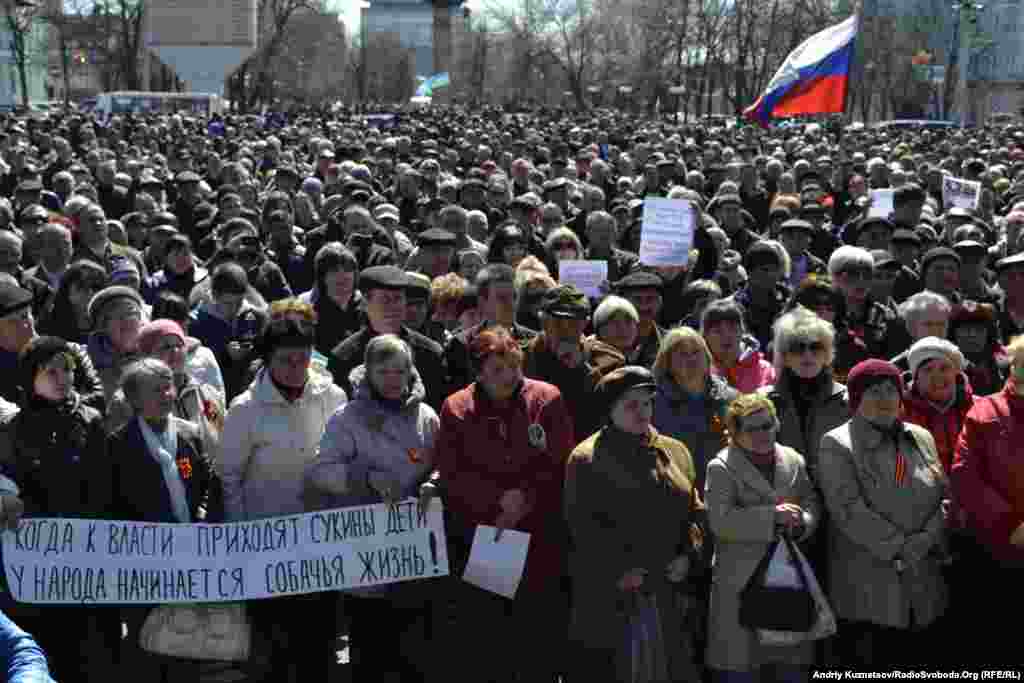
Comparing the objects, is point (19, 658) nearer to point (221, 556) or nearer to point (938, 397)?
point (221, 556)

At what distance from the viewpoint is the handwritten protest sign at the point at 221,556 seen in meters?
5.46

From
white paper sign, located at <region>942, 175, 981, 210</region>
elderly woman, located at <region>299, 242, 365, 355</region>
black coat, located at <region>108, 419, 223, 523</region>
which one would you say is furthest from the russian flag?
black coat, located at <region>108, 419, 223, 523</region>

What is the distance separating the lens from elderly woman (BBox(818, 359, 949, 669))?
5.39m

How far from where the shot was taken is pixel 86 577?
18.0 feet

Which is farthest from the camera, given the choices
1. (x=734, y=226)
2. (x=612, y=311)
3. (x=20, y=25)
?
(x=20, y=25)

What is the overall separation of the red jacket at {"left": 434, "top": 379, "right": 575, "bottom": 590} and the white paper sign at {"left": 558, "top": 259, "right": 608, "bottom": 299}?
9.87ft

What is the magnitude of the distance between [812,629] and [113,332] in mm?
3499

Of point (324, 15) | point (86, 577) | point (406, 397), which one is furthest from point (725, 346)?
point (324, 15)

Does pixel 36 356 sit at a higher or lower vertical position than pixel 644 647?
higher

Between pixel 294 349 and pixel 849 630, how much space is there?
2548 mm

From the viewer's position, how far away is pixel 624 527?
5312 millimetres

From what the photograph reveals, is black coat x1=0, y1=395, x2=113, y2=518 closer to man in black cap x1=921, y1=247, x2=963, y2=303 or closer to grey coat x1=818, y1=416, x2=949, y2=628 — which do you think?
grey coat x1=818, y1=416, x2=949, y2=628

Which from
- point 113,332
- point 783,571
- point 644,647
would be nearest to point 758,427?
point 783,571

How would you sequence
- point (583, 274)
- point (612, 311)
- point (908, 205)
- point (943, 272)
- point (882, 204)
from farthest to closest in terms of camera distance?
point (882, 204) < point (908, 205) < point (583, 274) < point (943, 272) < point (612, 311)
